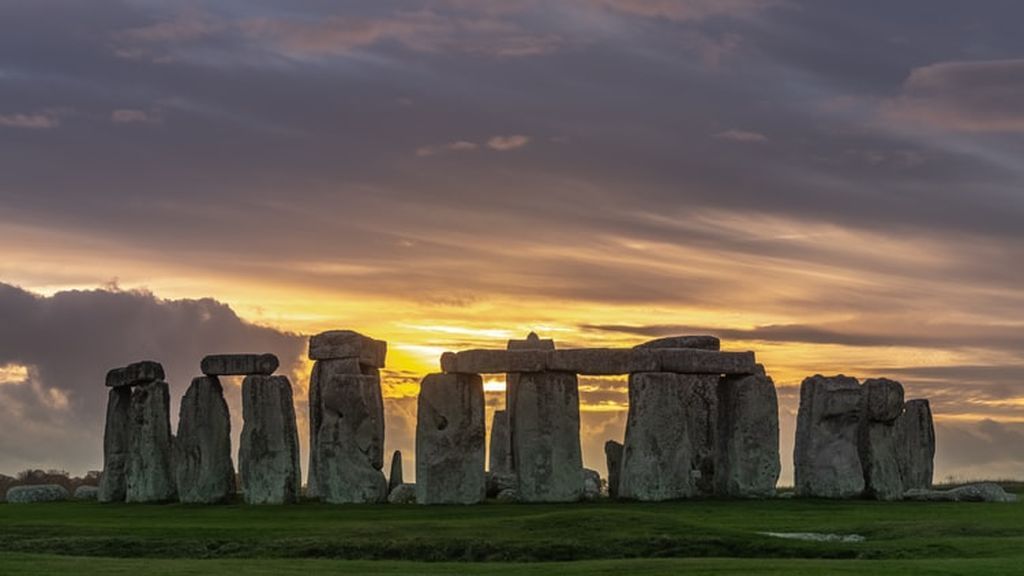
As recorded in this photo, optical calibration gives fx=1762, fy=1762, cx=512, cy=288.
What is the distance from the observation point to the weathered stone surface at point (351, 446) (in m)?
43.4

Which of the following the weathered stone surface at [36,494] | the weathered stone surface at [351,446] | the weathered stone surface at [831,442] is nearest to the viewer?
the weathered stone surface at [351,446]

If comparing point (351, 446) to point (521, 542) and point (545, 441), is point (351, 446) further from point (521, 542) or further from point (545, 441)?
point (521, 542)

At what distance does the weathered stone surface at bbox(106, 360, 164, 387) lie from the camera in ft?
154

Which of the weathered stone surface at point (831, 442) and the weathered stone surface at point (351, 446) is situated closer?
the weathered stone surface at point (351, 446)

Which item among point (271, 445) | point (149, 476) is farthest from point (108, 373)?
point (271, 445)

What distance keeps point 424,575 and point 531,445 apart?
15.0 m

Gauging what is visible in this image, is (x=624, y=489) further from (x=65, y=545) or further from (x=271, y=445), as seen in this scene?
(x=65, y=545)

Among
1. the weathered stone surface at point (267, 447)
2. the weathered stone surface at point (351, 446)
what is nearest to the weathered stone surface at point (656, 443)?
the weathered stone surface at point (351, 446)

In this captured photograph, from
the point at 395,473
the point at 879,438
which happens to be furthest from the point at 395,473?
the point at 879,438

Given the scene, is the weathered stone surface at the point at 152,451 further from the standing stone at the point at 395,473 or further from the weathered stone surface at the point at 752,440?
the weathered stone surface at the point at 752,440

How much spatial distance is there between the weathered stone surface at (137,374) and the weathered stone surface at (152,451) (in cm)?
26

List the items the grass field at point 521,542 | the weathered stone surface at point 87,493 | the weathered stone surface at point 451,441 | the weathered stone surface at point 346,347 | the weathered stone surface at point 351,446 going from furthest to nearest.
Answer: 1. the weathered stone surface at point 87,493
2. the weathered stone surface at point 346,347
3. the weathered stone surface at point 351,446
4. the weathered stone surface at point 451,441
5. the grass field at point 521,542

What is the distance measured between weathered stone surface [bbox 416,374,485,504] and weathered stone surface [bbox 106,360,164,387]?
8.21m

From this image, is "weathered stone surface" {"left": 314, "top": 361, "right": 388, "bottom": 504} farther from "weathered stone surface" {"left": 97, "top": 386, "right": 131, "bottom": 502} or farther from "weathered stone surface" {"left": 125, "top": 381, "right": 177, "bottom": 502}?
"weathered stone surface" {"left": 97, "top": 386, "right": 131, "bottom": 502}
